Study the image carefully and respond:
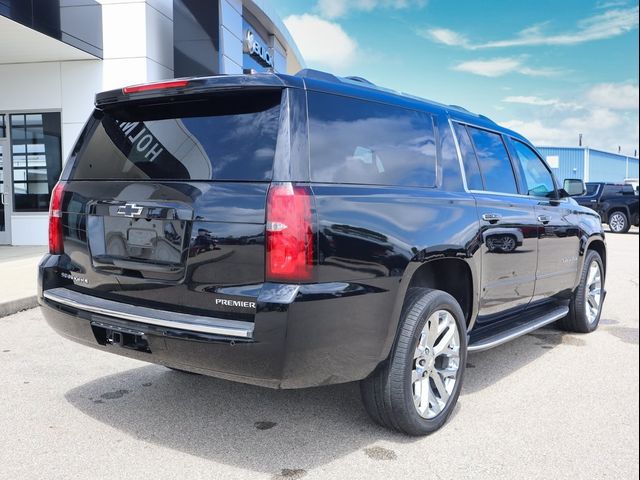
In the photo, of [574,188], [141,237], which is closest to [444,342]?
[141,237]

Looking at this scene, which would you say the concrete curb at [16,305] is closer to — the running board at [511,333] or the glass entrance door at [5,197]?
the running board at [511,333]

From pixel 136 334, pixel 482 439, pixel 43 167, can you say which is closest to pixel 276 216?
pixel 136 334

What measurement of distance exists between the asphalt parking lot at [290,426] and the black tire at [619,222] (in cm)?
1856

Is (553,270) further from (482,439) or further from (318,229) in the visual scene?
(318,229)

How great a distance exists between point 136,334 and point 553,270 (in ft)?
11.4

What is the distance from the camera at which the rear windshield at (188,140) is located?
2838mm

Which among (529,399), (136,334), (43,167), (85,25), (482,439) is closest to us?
(136,334)

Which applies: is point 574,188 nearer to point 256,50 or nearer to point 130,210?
point 130,210

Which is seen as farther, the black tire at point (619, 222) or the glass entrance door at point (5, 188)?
the black tire at point (619, 222)

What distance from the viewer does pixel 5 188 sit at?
12.6 m

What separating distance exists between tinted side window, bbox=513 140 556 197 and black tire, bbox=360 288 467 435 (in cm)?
205

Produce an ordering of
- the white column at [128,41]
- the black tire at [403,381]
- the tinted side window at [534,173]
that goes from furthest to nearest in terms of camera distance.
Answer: the white column at [128,41]
the tinted side window at [534,173]
the black tire at [403,381]

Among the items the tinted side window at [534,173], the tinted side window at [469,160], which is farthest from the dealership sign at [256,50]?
the tinted side window at [469,160]

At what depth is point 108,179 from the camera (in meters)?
3.29
